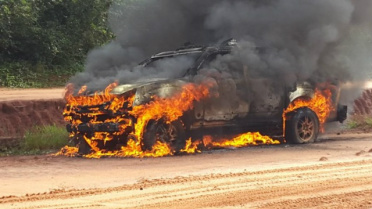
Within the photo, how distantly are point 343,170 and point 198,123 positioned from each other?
3874mm

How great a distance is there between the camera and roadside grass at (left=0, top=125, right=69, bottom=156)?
1526 cm

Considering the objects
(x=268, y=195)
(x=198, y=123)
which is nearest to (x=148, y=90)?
(x=198, y=123)

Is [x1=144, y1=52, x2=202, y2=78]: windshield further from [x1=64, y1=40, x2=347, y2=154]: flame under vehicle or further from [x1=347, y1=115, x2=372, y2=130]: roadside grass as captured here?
[x1=347, y1=115, x2=372, y2=130]: roadside grass

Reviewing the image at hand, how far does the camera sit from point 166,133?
13477 mm

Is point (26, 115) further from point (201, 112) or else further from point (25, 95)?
point (201, 112)

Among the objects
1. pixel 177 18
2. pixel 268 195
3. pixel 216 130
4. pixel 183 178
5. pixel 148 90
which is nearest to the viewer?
pixel 268 195

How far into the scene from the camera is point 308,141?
15.5m

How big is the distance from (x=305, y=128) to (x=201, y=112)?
277 cm

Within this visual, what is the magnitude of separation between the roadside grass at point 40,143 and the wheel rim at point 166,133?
2759 millimetres

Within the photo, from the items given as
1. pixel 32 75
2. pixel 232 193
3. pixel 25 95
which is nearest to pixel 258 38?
pixel 232 193

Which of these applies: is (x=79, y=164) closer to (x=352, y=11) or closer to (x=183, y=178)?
(x=183, y=178)

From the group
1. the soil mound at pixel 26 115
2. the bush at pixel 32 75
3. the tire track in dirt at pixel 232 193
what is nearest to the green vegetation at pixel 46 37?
the bush at pixel 32 75

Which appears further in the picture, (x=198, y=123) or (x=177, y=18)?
(x=177, y=18)

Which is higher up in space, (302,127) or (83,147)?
(302,127)
